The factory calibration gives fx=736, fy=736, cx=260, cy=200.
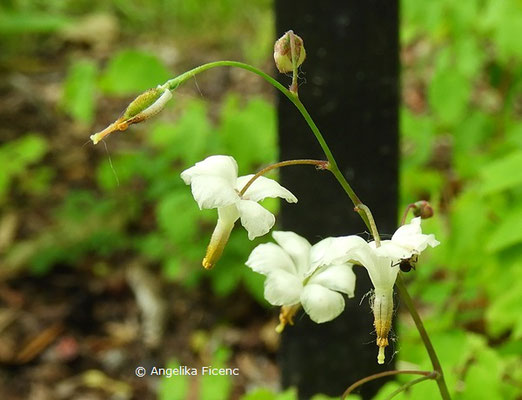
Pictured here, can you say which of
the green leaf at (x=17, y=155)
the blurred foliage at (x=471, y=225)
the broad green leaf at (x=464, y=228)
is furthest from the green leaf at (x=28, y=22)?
the broad green leaf at (x=464, y=228)

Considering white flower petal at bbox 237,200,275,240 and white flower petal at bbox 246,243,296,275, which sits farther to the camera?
white flower petal at bbox 246,243,296,275

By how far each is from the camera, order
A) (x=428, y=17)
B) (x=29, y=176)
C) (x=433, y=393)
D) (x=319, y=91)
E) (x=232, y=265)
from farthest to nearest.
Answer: (x=29, y=176) < (x=232, y=265) < (x=428, y=17) < (x=319, y=91) < (x=433, y=393)


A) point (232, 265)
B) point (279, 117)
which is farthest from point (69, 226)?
point (279, 117)

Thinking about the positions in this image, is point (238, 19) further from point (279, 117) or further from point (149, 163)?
point (279, 117)

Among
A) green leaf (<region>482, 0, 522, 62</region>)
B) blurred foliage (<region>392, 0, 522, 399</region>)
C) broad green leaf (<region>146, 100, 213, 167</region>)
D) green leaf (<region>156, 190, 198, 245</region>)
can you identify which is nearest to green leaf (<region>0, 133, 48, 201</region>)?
broad green leaf (<region>146, 100, 213, 167</region>)

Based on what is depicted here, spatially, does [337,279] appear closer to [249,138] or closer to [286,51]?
[286,51]

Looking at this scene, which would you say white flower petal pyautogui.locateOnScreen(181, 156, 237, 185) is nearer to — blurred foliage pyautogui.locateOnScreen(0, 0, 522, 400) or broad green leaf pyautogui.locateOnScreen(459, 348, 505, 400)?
blurred foliage pyautogui.locateOnScreen(0, 0, 522, 400)

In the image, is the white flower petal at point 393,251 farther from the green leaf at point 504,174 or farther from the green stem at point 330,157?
the green leaf at point 504,174
